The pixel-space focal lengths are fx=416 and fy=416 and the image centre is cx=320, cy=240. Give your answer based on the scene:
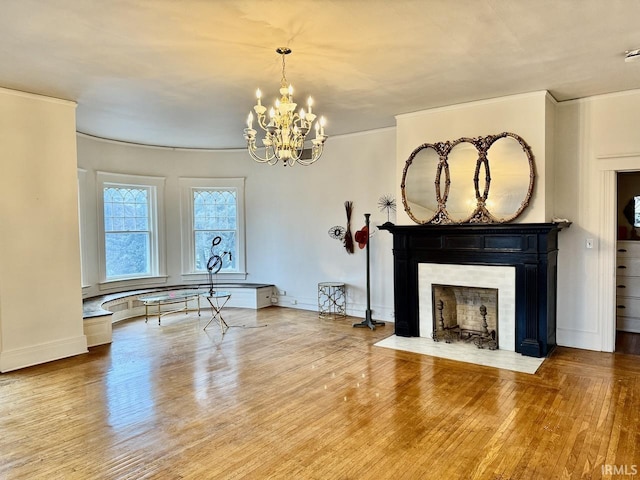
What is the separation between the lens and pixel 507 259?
463 centimetres

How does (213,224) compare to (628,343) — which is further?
(213,224)

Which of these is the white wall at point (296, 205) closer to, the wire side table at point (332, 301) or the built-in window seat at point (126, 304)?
the wire side table at point (332, 301)

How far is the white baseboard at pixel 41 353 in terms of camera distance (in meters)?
4.29

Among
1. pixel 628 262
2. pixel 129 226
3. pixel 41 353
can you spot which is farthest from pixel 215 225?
pixel 628 262

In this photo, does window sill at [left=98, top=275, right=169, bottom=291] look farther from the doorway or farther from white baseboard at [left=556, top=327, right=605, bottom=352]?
the doorway

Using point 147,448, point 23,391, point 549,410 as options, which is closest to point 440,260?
point 549,410

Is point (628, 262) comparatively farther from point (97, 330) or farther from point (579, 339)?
point (97, 330)

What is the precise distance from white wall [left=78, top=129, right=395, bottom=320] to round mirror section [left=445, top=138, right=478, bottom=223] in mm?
1267

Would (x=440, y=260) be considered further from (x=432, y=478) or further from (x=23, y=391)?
(x=23, y=391)


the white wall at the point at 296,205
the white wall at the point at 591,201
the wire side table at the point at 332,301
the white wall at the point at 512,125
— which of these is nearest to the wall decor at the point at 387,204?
the white wall at the point at 296,205

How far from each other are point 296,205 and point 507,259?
3.79 m

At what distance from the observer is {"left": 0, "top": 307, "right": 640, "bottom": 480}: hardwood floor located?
2.54 m

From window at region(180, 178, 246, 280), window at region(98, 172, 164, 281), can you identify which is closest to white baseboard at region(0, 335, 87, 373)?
window at region(98, 172, 164, 281)

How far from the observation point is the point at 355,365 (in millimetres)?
4363
